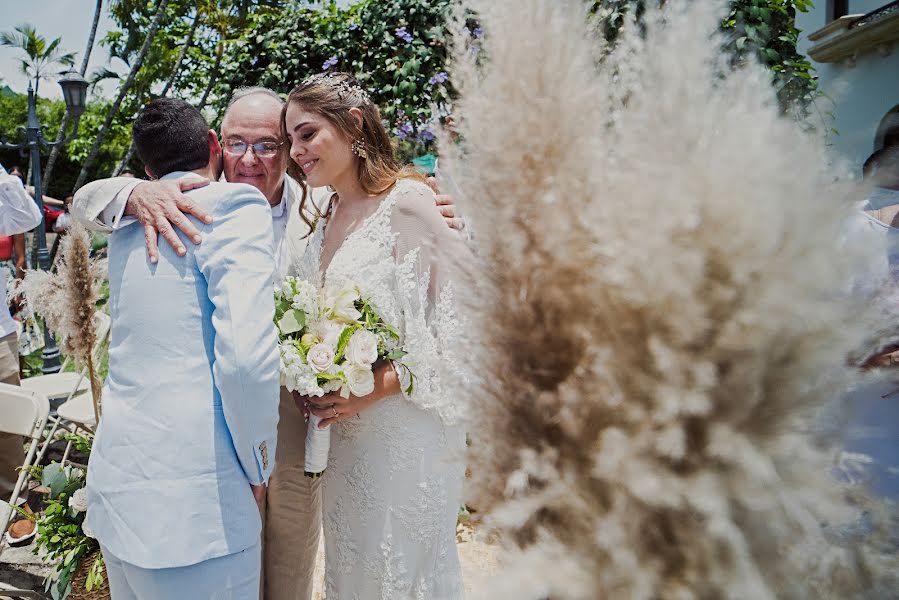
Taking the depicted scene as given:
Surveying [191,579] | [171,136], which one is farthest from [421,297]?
[191,579]

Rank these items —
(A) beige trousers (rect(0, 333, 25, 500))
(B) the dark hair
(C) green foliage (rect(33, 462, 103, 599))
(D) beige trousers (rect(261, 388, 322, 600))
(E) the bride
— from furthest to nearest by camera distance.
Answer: (A) beige trousers (rect(0, 333, 25, 500)) → (C) green foliage (rect(33, 462, 103, 599)) → (D) beige trousers (rect(261, 388, 322, 600)) → (E) the bride → (B) the dark hair

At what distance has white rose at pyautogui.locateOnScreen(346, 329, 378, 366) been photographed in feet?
6.63

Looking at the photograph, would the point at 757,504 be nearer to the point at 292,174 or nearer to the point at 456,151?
the point at 456,151

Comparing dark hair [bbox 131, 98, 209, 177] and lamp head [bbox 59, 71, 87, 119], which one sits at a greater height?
lamp head [bbox 59, 71, 87, 119]

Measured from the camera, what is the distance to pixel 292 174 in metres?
2.72

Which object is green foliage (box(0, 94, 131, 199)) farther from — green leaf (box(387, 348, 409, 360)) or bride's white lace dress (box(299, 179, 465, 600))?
green leaf (box(387, 348, 409, 360))

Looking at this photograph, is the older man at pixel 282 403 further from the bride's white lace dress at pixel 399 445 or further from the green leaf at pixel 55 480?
the green leaf at pixel 55 480

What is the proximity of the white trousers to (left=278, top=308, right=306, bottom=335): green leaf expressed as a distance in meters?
0.68

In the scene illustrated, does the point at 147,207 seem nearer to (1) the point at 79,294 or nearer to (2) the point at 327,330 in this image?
(2) the point at 327,330

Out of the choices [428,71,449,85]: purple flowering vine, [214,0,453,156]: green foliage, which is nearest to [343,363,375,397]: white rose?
[214,0,453,156]: green foliage

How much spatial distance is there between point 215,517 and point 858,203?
1.72 metres

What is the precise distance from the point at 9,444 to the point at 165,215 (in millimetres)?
3561

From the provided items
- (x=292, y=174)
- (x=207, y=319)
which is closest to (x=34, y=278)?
(x=292, y=174)

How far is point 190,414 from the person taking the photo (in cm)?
173
